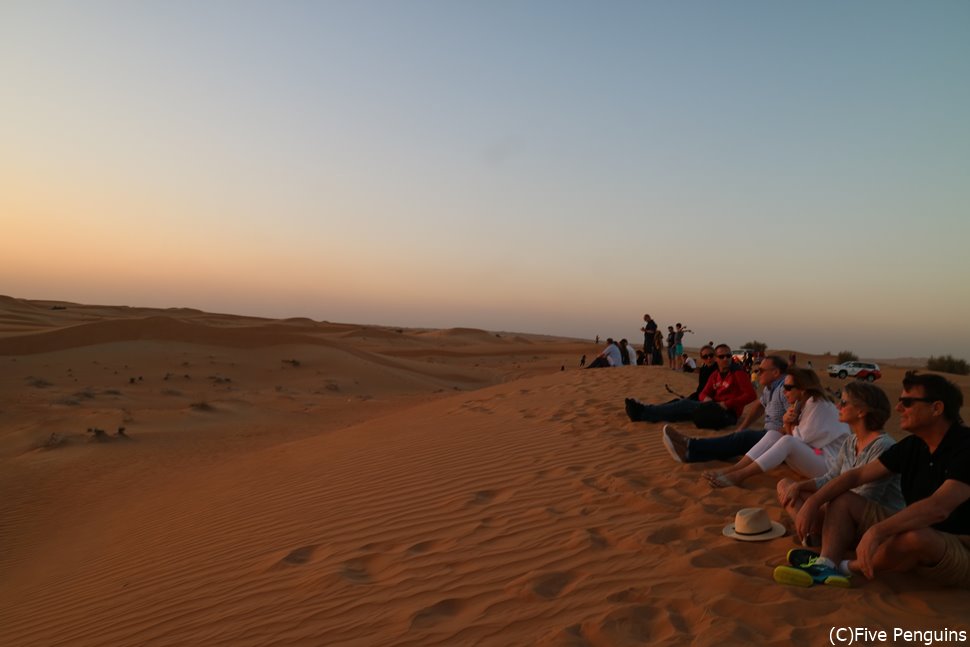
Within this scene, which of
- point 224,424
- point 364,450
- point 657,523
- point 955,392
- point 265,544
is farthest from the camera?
point 224,424

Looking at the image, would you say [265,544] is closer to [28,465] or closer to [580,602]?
[580,602]

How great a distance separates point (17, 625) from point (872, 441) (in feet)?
20.9

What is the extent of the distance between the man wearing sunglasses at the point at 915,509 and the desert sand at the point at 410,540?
136mm

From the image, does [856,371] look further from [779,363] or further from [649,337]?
[779,363]

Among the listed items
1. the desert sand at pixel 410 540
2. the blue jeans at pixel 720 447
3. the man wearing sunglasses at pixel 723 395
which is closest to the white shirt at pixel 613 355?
the desert sand at pixel 410 540

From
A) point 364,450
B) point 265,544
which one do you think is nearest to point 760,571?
point 265,544

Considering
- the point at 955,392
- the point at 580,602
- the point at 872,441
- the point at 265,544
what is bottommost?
the point at 265,544

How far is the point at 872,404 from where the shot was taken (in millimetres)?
4246

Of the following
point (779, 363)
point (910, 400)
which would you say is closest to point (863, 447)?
point (910, 400)

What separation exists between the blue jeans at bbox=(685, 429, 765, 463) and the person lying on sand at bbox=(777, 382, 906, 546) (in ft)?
6.69

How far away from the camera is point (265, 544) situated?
562 centimetres

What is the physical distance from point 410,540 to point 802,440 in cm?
334

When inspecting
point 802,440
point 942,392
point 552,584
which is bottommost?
point 552,584

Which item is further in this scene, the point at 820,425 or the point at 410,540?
the point at 820,425
